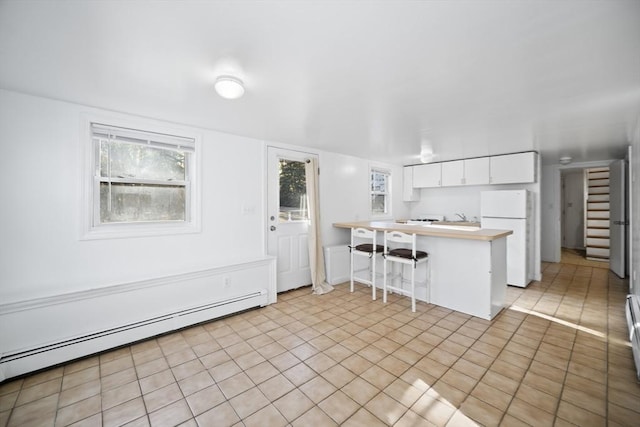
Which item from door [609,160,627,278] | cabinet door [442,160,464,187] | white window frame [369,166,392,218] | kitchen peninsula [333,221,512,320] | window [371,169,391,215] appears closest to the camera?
kitchen peninsula [333,221,512,320]

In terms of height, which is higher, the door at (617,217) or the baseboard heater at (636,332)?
the door at (617,217)

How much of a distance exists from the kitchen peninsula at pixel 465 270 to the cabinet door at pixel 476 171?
1990mm

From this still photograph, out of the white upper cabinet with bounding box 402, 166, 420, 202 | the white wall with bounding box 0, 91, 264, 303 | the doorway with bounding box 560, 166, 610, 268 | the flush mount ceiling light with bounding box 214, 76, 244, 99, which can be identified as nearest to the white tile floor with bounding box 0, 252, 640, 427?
the white wall with bounding box 0, 91, 264, 303

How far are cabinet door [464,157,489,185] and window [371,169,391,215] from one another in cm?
148

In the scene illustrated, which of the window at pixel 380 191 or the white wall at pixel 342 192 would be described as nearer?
the white wall at pixel 342 192

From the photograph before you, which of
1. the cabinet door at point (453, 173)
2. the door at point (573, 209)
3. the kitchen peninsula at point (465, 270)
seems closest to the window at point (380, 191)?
the cabinet door at point (453, 173)

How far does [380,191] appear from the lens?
562cm

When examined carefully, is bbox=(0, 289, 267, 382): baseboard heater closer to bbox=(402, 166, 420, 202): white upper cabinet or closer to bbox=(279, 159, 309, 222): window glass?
bbox=(279, 159, 309, 222): window glass

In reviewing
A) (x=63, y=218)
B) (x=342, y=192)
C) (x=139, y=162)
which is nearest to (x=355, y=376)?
(x=63, y=218)

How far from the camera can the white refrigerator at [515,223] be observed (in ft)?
13.2

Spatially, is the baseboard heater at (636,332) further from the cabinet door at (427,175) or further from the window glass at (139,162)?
the window glass at (139,162)

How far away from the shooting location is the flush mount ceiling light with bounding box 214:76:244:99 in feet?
6.02

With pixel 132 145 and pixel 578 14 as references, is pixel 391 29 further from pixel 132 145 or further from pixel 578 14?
pixel 132 145

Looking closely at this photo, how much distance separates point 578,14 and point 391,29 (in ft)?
2.82
